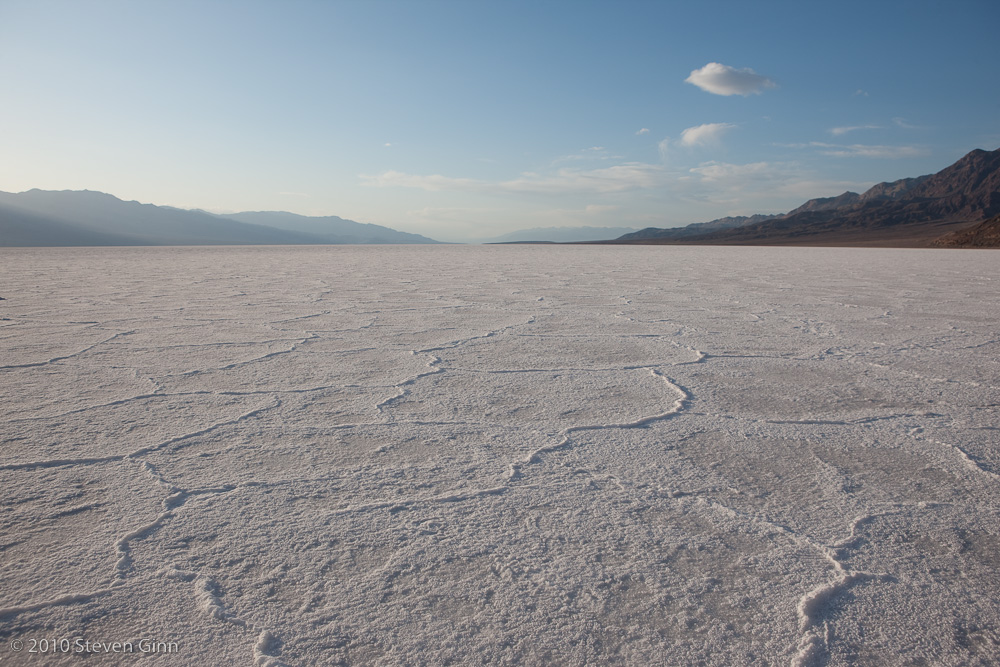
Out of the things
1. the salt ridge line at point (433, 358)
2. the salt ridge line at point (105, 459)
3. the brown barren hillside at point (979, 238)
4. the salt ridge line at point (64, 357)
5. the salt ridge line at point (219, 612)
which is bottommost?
the salt ridge line at point (219, 612)

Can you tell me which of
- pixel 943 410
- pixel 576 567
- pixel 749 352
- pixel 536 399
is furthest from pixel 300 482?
pixel 749 352

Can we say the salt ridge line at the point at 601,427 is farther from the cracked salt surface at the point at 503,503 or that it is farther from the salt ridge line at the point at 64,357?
the salt ridge line at the point at 64,357

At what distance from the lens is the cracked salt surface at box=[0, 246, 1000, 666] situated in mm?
933

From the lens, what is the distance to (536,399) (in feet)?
7.13

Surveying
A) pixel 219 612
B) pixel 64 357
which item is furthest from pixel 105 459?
pixel 64 357

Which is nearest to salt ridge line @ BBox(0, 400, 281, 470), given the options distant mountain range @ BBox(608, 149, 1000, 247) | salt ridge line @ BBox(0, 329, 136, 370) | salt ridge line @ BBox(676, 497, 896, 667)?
salt ridge line @ BBox(0, 329, 136, 370)

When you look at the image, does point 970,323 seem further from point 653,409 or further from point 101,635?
point 101,635

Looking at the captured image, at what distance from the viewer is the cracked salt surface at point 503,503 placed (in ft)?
3.06

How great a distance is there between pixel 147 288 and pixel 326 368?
15.8 ft

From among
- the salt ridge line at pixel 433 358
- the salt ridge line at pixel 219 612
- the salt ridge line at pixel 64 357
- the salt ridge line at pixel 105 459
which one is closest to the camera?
the salt ridge line at pixel 219 612

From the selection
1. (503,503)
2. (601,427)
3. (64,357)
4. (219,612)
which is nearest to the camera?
(219,612)

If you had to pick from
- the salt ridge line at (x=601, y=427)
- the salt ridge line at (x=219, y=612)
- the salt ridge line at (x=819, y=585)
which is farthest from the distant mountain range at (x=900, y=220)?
the salt ridge line at (x=219, y=612)

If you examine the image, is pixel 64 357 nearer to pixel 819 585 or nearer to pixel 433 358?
pixel 433 358

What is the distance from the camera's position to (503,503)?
4.42 feet
